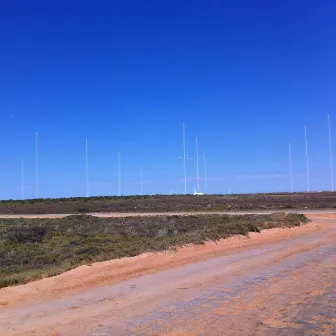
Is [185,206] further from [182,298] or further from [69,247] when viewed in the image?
[182,298]

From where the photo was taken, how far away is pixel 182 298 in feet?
35.1

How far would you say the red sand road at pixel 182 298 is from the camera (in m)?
8.23

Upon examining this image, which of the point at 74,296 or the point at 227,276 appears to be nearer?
the point at 74,296

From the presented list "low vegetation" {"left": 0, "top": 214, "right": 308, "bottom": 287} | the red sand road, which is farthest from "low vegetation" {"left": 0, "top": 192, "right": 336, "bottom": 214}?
the red sand road

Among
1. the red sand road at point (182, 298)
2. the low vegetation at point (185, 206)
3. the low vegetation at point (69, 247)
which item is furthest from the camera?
the low vegetation at point (185, 206)

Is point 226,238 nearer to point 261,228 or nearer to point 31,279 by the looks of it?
point 261,228

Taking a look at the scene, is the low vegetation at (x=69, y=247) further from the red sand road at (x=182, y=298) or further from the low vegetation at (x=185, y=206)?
the low vegetation at (x=185, y=206)

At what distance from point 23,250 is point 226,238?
33.5ft

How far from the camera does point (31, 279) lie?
12977 millimetres

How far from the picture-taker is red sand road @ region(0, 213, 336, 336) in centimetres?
823

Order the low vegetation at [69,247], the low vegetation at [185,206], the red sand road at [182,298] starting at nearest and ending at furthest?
the red sand road at [182,298] → the low vegetation at [69,247] → the low vegetation at [185,206]

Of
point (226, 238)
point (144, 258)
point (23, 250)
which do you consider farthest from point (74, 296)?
point (226, 238)

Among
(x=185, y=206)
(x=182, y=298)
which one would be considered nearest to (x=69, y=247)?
(x=182, y=298)

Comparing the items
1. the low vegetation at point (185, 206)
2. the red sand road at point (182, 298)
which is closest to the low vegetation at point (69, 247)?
the red sand road at point (182, 298)
